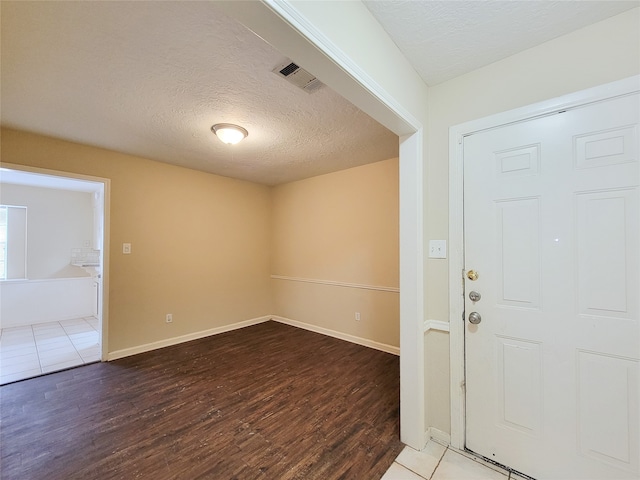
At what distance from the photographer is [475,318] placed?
1593 mm

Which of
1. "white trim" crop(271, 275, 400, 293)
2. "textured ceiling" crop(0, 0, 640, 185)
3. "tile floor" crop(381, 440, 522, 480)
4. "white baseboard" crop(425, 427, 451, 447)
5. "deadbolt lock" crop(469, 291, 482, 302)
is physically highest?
"textured ceiling" crop(0, 0, 640, 185)

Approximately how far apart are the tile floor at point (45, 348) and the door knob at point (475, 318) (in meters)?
3.93

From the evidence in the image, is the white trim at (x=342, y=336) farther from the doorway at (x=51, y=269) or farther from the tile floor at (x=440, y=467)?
the doorway at (x=51, y=269)

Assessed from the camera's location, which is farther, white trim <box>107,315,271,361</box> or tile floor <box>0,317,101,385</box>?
white trim <box>107,315,271,361</box>

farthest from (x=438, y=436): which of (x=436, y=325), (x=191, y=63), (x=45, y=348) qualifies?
(x=45, y=348)

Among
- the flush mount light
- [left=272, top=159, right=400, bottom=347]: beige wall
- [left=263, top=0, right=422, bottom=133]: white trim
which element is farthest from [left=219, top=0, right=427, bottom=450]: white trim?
[left=272, top=159, right=400, bottom=347]: beige wall

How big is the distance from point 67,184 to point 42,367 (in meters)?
3.14

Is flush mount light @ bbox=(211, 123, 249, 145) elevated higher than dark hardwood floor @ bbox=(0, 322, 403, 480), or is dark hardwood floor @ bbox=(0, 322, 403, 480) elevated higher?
flush mount light @ bbox=(211, 123, 249, 145)

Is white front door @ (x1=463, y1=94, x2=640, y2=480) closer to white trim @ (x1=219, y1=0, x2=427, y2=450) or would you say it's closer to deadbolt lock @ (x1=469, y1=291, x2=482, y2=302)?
deadbolt lock @ (x1=469, y1=291, x2=482, y2=302)

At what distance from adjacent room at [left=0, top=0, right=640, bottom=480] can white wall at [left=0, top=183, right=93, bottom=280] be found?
7.28 feet

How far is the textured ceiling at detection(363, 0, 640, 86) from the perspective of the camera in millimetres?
1241

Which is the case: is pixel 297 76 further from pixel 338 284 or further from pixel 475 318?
pixel 338 284

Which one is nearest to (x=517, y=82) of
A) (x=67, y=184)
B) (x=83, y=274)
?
(x=67, y=184)

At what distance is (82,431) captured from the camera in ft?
6.11
